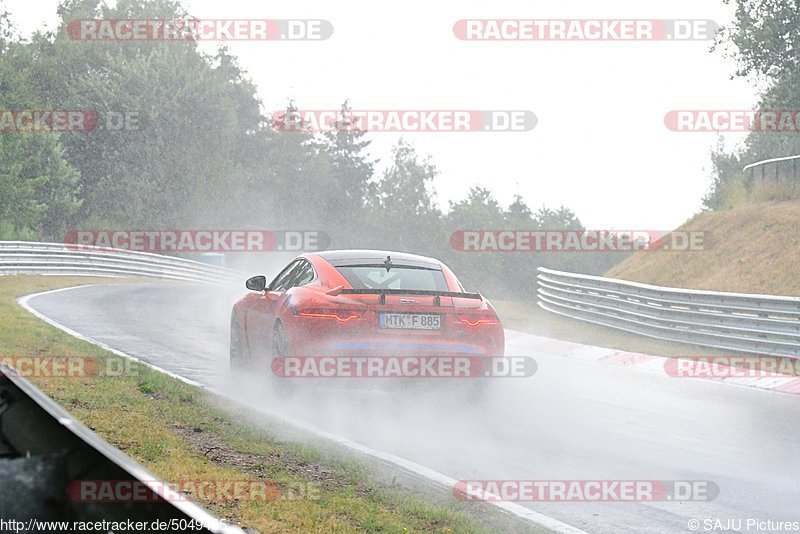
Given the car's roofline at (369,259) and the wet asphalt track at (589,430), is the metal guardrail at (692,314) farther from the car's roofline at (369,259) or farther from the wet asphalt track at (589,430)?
the car's roofline at (369,259)

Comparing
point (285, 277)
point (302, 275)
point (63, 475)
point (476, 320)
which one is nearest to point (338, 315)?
point (302, 275)

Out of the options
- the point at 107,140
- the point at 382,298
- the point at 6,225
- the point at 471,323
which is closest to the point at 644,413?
the point at 471,323

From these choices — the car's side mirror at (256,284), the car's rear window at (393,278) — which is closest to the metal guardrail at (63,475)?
the car's rear window at (393,278)

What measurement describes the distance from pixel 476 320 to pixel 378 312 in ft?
3.24

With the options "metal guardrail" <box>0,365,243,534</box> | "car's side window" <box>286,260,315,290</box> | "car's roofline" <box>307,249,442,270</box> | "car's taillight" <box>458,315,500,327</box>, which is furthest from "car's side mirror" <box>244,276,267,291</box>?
"metal guardrail" <box>0,365,243,534</box>

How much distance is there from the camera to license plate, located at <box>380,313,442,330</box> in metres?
9.55

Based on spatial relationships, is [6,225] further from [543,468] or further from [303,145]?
[303,145]

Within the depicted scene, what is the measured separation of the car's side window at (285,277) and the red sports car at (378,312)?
33cm

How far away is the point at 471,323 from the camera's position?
9.88 meters

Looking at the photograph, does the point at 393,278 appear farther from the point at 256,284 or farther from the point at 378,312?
the point at 256,284

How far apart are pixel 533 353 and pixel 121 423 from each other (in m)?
9.76

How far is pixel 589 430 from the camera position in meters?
9.17

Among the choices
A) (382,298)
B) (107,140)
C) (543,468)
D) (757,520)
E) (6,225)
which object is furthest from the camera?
(107,140)

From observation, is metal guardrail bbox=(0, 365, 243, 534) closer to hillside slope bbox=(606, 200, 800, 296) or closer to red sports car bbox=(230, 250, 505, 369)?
red sports car bbox=(230, 250, 505, 369)
